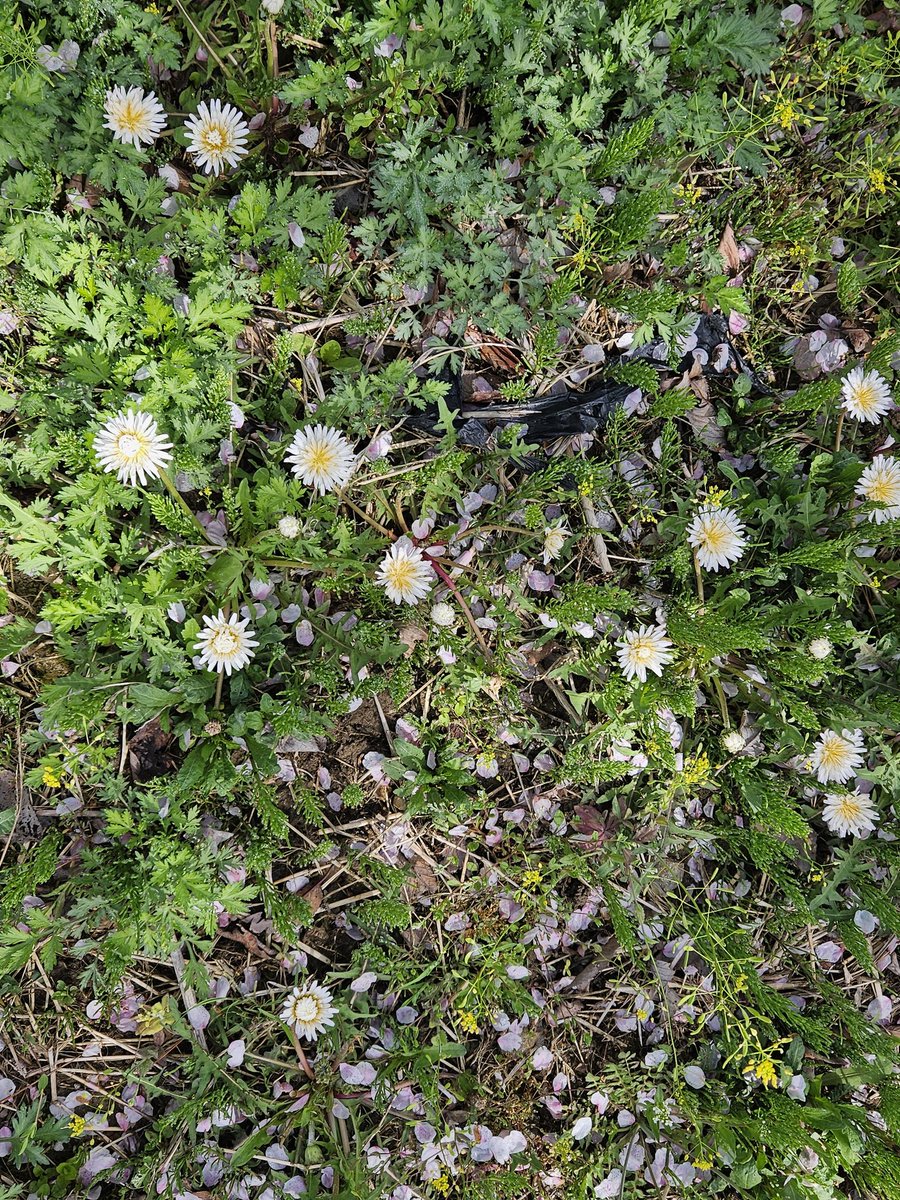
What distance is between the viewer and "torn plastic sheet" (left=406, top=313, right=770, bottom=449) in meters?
3.06

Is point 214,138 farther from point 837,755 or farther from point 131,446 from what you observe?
point 837,755

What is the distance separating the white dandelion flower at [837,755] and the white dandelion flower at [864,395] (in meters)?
1.27

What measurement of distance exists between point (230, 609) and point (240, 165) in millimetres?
1687

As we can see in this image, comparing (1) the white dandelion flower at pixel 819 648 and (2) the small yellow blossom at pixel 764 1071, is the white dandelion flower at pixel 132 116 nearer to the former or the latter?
(1) the white dandelion flower at pixel 819 648

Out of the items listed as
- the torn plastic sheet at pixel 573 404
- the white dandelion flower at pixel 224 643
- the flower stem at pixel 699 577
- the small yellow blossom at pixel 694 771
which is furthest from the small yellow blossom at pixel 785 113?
the white dandelion flower at pixel 224 643

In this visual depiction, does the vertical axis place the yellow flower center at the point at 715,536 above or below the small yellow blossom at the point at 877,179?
below

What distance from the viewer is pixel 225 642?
279 centimetres

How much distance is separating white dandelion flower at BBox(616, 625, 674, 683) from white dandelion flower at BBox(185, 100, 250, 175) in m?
2.31

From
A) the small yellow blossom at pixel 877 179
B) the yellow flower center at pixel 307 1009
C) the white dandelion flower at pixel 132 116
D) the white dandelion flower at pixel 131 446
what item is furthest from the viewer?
the small yellow blossom at pixel 877 179

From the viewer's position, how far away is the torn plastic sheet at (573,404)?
3057 millimetres

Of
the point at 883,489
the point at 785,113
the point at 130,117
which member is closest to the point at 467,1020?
the point at 883,489

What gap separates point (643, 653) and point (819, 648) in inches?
27.6

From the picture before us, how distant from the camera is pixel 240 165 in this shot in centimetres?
298

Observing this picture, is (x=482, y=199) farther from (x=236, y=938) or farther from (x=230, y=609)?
(x=236, y=938)
